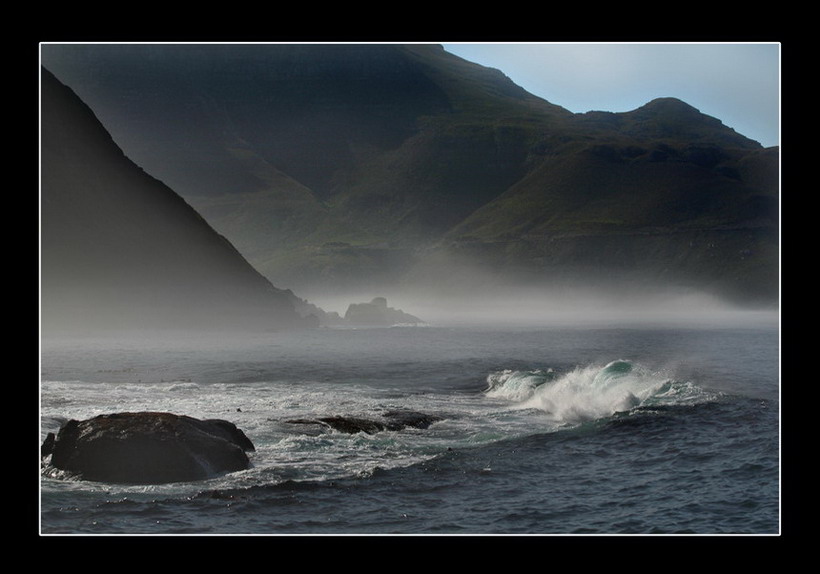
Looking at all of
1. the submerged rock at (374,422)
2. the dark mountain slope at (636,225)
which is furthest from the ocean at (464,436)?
the dark mountain slope at (636,225)

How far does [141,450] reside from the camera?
14.2m

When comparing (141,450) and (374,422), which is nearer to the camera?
(141,450)

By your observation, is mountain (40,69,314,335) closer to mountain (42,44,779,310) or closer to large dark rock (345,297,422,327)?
mountain (42,44,779,310)

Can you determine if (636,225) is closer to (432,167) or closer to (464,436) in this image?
(432,167)

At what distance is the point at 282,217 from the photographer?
49219 millimetres

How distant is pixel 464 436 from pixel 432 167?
110 ft

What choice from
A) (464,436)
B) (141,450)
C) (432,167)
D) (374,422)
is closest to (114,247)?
(374,422)

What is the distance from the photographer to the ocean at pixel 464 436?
12.6 m

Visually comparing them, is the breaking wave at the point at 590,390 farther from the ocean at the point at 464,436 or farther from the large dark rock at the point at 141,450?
the large dark rock at the point at 141,450

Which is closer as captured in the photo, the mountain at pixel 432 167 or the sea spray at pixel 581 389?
the sea spray at pixel 581 389

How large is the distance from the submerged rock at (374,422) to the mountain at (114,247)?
6.54 metres
